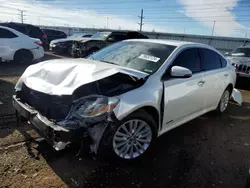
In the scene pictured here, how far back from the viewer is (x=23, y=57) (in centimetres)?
922

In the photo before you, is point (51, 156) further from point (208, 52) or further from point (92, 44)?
point (92, 44)

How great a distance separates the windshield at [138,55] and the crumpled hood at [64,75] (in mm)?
334

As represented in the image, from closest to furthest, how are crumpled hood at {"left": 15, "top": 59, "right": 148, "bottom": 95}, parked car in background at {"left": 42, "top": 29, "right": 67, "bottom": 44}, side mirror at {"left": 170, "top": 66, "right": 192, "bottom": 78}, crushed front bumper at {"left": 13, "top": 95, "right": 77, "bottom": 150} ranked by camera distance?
crushed front bumper at {"left": 13, "top": 95, "right": 77, "bottom": 150}, crumpled hood at {"left": 15, "top": 59, "right": 148, "bottom": 95}, side mirror at {"left": 170, "top": 66, "right": 192, "bottom": 78}, parked car in background at {"left": 42, "top": 29, "right": 67, "bottom": 44}

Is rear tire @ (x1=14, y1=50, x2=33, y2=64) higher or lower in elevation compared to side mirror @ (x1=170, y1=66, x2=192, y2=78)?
lower

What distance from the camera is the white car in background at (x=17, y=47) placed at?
853cm

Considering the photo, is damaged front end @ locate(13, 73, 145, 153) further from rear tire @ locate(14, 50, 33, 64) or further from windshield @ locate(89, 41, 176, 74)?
rear tire @ locate(14, 50, 33, 64)

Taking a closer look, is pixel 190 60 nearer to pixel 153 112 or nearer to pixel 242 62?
pixel 153 112

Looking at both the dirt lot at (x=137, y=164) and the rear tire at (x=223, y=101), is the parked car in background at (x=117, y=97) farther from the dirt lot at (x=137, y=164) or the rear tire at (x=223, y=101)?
the rear tire at (x=223, y=101)

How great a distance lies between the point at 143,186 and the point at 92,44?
989 centimetres

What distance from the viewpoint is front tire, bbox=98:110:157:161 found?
102 inches

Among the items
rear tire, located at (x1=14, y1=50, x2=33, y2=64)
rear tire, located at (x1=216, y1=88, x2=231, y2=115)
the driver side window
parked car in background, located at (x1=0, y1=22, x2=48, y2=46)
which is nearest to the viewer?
the driver side window

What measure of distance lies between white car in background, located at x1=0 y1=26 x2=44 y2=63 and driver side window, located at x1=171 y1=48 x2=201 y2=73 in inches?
296

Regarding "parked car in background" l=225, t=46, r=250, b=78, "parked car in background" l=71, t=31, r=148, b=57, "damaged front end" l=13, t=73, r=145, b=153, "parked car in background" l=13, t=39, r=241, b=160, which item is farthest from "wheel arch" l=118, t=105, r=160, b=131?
"parked car in background" l=71, t=31, r=148, b=57

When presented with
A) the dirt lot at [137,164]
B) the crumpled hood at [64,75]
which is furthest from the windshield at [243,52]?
the crumpled hood at [64,75]
